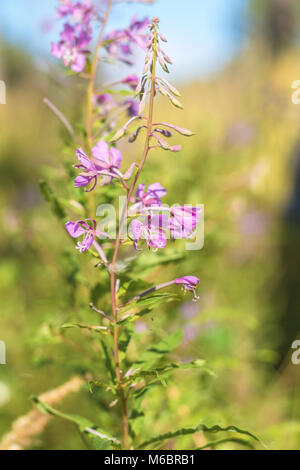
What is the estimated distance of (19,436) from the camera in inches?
45.8

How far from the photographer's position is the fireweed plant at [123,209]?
2.57 feet

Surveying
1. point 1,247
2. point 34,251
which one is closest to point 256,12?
point 1,247

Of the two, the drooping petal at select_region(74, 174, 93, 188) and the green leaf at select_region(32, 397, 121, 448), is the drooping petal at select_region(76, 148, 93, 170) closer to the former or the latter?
the drooping petal at select_region(74, 174, 93, 188)

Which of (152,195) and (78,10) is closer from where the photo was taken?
(152,195)

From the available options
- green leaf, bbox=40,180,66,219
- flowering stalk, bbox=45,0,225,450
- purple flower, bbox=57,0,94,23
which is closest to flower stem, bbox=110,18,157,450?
flowering stalk, bbox=45,0,225,450

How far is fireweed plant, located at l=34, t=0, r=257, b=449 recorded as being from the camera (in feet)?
2.57

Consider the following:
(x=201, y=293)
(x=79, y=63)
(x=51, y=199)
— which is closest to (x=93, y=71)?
(x=79, y=63)

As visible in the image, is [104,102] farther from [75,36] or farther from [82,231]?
[82,231]

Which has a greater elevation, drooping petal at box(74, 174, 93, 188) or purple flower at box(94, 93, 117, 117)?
purple flower at box(94, 93, 117, 117)

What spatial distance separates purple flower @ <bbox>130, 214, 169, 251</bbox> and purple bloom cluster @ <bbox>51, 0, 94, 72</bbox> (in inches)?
19.3

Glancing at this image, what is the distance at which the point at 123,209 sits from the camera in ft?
2.70

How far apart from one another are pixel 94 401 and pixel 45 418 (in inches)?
7.3

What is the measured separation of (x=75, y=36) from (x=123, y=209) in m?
0.55

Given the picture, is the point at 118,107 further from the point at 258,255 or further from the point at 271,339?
the point at 258,255
